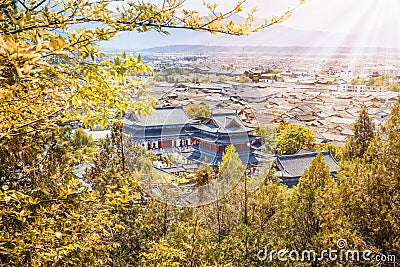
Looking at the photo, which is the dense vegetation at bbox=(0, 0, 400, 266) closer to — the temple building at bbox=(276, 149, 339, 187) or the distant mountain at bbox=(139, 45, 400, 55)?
the distant mountain at bbox=(139, 45, 400, 55)

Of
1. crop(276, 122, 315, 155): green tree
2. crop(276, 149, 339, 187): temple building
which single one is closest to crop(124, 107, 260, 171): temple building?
crop(276, 149, 339, 187): temple building

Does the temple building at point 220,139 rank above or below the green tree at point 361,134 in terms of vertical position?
above

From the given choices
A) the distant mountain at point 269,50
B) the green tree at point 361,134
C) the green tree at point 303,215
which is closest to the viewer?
the distant mountain at point 269,50

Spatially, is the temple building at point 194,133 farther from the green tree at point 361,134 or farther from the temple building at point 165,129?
the green tree at point 361,134

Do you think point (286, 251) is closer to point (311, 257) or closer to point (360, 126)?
point (311, 257)

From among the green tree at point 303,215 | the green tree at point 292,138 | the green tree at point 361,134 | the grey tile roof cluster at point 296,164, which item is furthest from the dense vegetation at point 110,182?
the green tree at point 292,138

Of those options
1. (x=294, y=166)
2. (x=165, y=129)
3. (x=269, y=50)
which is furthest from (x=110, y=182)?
(x=294, y=166)
